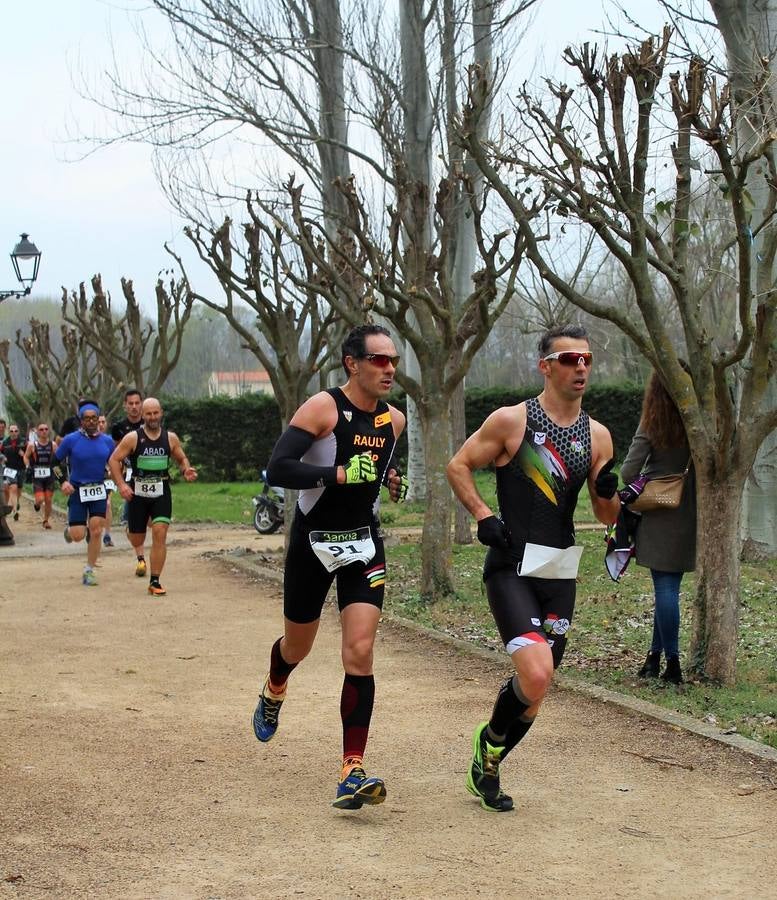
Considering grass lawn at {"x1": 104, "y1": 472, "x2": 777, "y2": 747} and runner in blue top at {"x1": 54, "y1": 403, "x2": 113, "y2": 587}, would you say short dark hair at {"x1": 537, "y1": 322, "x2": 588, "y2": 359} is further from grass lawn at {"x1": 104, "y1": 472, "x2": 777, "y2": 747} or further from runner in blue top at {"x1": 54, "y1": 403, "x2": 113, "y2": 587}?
runner in blue top at {"x1": 54, "y1": 403, "x2": 113, "y2": 587}

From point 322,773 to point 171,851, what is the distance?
4.47ft

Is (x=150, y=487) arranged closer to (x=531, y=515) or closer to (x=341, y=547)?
(x=341, y=547)

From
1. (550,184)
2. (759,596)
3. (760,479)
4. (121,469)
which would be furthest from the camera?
(760,479)

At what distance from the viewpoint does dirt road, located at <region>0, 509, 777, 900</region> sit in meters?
4.74

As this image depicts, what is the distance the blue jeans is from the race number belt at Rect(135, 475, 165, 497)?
256 inches

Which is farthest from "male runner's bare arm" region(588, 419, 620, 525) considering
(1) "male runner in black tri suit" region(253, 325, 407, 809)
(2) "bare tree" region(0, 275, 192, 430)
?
(2) "bare tree" region(0, 275, 192, 430)

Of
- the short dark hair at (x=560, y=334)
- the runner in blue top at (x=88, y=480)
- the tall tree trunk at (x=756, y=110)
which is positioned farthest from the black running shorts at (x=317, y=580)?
the runner in blue top at (x=88, y=480)

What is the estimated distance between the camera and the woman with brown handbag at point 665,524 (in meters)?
7.89

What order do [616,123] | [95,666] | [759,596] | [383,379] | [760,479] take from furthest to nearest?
[760,479]
[759,596]
[95,666]
[616,123]
[383,379]

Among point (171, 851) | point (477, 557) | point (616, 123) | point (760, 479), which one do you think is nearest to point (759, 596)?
point (760, 479)

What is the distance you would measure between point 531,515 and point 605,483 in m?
0.41

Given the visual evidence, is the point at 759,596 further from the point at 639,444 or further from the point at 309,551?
the point at 309,551

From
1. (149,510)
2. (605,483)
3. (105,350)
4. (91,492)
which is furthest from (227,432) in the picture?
(605,483)

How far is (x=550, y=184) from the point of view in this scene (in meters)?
8.43
